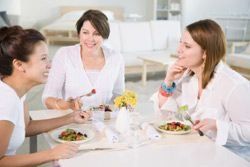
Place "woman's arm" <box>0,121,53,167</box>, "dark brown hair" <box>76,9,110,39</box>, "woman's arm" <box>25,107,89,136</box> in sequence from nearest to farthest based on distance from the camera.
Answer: "woman's arm" <box>0,121,53,167</box>, "woman's arm" <box>25,107,89,136</box>, "dark brown hair" <box>76,9,110,39</box>

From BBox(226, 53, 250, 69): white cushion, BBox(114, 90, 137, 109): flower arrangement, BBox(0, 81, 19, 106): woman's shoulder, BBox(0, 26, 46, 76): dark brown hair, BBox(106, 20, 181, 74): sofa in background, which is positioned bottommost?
BBox(226, 53, 250, 69): white cushion

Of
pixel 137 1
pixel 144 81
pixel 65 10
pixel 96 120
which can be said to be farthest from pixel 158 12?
pixel 96 120

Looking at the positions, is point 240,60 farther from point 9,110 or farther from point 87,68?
point 9,110

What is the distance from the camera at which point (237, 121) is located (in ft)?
5.25

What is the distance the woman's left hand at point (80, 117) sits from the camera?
161 centimetres

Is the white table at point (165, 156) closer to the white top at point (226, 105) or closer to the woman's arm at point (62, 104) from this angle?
the white top at point (226, 105)

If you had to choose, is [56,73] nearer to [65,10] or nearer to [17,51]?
[17,51]

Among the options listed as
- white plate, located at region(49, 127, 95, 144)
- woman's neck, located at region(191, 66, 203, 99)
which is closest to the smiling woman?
white plate, located at region(49, 127, 95, 144)

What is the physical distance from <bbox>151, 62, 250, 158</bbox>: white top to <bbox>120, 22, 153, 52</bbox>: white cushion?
3.38 m

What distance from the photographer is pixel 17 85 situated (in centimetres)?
137

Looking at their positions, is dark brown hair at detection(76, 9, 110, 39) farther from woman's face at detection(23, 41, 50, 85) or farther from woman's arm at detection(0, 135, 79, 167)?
woman's arm at detection(0, 135, 79, 167)

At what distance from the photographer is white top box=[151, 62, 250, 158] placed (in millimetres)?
1567

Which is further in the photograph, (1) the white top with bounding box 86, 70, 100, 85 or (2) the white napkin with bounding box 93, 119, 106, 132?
(1) the white top with bounding box 86, 70, 100, 85

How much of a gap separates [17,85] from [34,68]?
9 cm
